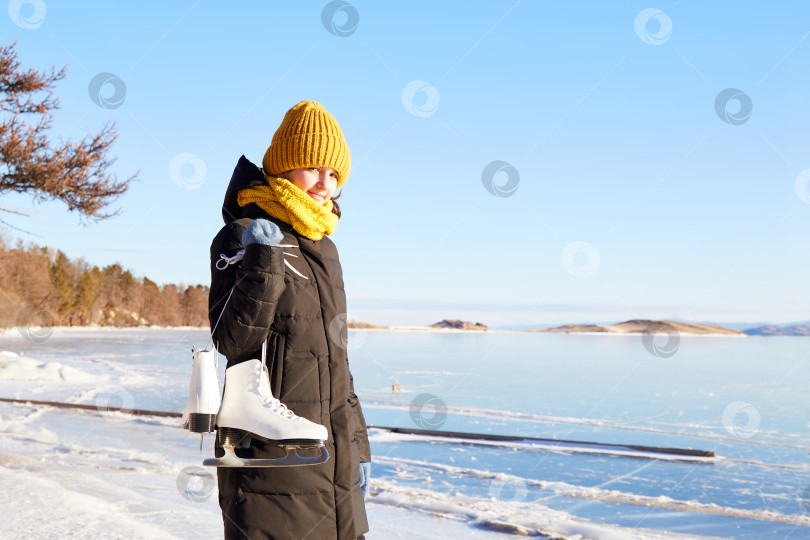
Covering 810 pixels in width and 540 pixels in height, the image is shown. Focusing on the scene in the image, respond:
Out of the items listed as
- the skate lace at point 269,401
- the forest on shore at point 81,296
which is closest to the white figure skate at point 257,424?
the skate lace at point 269,401

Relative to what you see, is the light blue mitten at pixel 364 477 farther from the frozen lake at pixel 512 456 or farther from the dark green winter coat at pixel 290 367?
the frozen lake at pixel 512 456

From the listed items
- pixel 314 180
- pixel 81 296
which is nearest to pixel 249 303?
pixel 314 180

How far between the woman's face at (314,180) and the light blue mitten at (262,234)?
38 centimetres

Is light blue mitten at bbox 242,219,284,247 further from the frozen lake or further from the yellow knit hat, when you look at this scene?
the frozen lake

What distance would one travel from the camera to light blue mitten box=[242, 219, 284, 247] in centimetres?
166

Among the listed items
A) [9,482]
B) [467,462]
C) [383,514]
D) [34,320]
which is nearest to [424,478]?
[467,462]

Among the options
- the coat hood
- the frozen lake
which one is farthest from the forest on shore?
the coat hood

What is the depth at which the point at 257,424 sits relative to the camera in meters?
1.65

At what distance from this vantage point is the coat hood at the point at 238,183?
199cm

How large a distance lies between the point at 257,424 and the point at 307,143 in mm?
888

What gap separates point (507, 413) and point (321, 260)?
10666mm

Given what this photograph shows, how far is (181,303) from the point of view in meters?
90.4

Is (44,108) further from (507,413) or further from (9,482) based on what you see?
(507,413)

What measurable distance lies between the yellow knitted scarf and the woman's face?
0.25 ft
